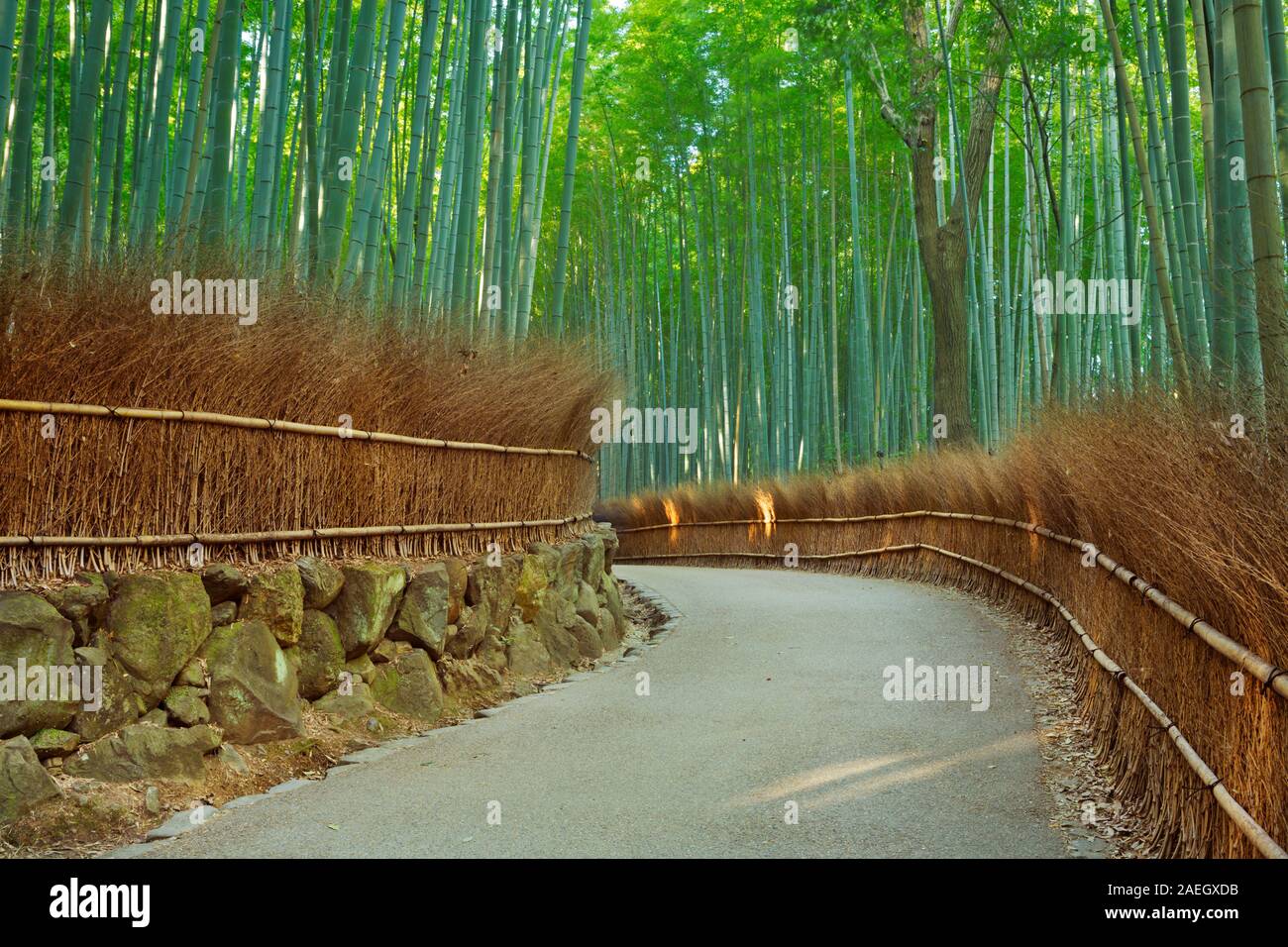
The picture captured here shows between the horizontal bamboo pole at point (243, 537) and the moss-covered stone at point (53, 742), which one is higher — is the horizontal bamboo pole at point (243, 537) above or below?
above

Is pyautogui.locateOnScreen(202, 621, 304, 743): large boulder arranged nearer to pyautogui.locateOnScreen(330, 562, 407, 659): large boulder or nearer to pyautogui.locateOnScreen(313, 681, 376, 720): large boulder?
pyautogui.locateOnScreen(313, 681, 376, 720): large boulder

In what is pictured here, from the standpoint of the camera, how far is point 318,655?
176 inches

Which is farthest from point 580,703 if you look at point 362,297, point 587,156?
point 587,156

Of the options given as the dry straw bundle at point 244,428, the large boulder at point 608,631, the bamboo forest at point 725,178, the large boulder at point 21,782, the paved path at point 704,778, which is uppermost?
the bamboo forest at point 725,178

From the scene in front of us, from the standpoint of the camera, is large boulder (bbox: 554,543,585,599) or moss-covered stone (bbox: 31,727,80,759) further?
large boulder (bbox: 554,543,585,599)

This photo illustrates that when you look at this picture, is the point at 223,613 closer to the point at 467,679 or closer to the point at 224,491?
the point at 224,491

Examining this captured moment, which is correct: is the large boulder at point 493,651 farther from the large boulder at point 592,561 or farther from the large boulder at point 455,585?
the large boulder at point 592,561

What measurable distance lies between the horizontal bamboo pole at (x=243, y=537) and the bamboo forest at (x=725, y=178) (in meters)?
0.88

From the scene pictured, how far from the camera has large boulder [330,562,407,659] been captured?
469 centimetres

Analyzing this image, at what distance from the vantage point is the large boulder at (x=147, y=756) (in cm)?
338

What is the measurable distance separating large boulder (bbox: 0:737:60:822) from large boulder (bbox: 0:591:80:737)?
8 cm

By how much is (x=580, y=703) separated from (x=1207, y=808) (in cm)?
299

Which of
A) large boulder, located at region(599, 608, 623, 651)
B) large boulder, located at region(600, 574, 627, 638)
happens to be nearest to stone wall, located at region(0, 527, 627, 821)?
large boulder, located at region(599, 608, 623, 651)

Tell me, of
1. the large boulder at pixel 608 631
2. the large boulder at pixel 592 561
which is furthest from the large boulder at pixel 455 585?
the large boulder at pixel 592 561
